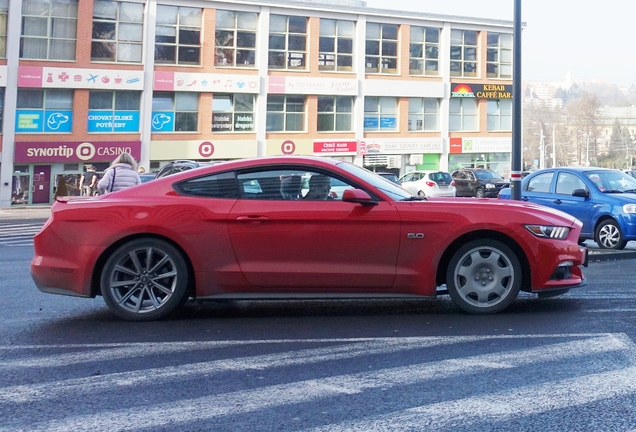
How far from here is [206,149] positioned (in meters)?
47.1

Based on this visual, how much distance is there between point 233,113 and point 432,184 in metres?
12.7

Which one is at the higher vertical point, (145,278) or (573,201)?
(573,201)

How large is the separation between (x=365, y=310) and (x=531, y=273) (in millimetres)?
1534

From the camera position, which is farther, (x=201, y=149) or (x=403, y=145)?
(x=403, y=145)

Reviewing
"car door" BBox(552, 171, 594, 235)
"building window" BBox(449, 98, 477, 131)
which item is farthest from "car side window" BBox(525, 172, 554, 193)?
"building window" BBox(449, 98, 477, 131)

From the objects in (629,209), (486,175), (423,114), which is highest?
(423,114)

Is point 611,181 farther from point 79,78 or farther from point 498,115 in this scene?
point 498,115

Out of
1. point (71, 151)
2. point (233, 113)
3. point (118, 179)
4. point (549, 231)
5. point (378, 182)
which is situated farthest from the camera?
point (233, 113)

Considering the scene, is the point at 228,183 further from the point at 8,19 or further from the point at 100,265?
the point at 8,19

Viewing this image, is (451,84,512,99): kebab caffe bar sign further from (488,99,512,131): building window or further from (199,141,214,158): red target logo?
(199,141,214,158): red target logo

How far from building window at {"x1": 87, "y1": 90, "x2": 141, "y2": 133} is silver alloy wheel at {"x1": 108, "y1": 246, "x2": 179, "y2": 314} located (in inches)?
1487

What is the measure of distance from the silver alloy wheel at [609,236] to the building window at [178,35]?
34.9m

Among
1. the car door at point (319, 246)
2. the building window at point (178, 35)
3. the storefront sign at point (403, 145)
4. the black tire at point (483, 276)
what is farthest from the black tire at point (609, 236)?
the storefront sign at point (403, 145)

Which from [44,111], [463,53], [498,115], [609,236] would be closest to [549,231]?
[609,236]
